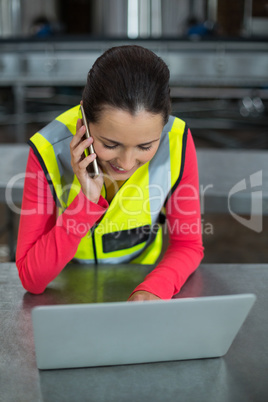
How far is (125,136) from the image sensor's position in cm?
90

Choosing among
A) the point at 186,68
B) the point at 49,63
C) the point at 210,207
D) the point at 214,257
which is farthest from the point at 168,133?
the point at 49,63

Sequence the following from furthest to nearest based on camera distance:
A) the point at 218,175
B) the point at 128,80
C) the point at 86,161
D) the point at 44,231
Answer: the point at 218,175 < the point at 44,231 < the point at 86,161 < the point at 128,80

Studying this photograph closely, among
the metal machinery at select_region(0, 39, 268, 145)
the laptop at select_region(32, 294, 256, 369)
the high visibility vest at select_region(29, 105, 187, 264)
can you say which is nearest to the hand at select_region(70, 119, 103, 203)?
the high visibility vest at select_region(29, 105, 187, 264)

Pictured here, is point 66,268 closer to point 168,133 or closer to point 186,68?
point 168,133

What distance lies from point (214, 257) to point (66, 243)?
1.98 metres

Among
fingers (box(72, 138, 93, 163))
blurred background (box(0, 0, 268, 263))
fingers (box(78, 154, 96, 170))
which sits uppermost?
fingers (box(72, 138, 93, 163))

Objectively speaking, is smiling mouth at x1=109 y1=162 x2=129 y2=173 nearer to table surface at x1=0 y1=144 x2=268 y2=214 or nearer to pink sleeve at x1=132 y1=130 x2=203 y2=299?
pink sleeve at x1=132 y1=130 x2=203 y2=299

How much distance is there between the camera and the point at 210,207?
5.09 ft

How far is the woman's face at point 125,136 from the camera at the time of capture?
34.8 inches

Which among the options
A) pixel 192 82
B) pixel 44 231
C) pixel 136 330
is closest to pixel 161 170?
pixel 44 231

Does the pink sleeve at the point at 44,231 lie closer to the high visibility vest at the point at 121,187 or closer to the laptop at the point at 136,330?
the high visibility vest at the point at 121,187

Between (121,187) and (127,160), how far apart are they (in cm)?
19

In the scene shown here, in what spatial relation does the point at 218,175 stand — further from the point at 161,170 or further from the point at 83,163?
the point at 83,163

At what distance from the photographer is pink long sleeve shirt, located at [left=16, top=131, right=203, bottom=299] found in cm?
98
